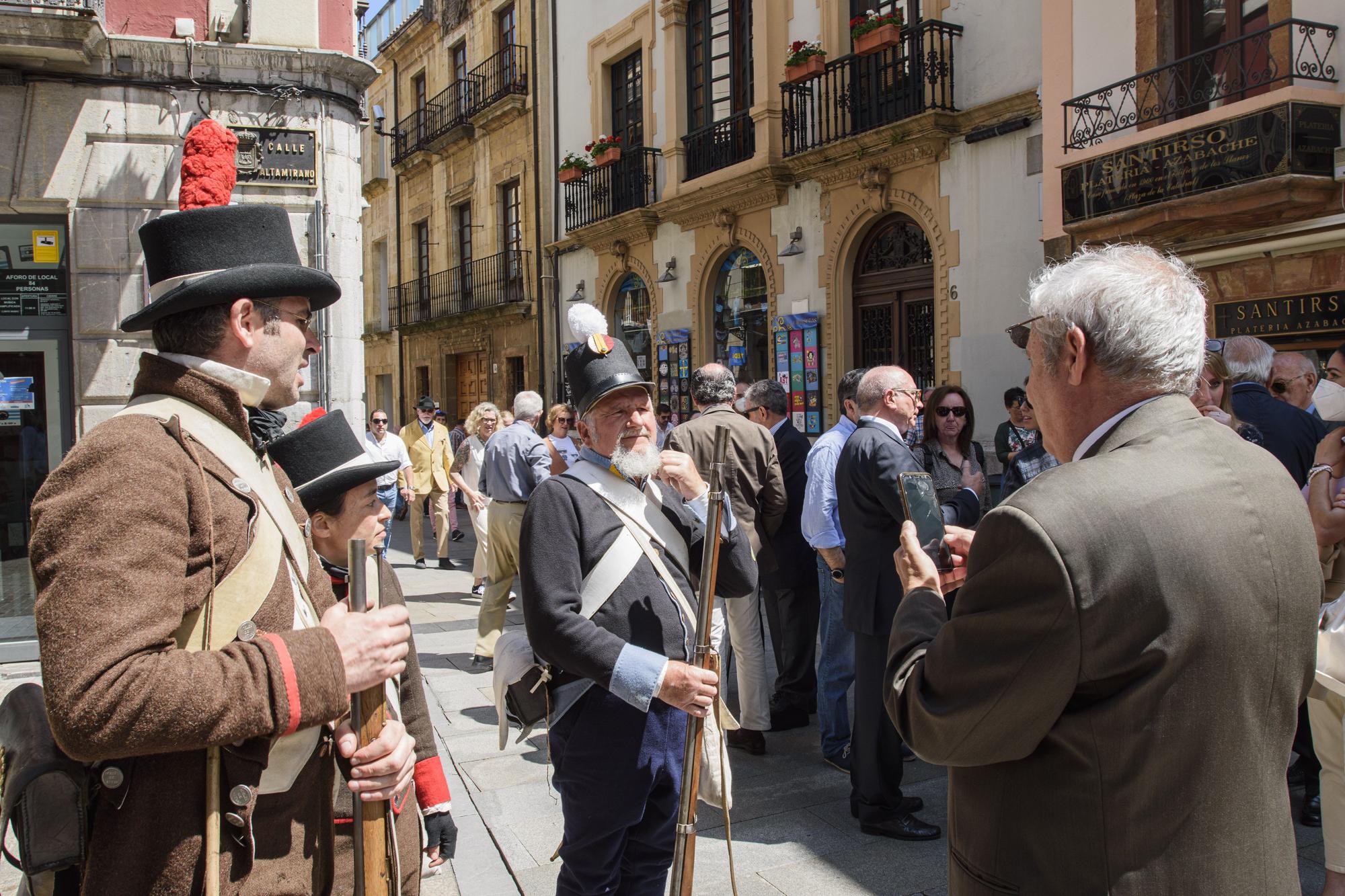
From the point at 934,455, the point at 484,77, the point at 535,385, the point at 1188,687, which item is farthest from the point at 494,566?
the point at 484,77

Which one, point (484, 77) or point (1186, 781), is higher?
point (484, 77)

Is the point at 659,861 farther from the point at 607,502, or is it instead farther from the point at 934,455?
the point at 934,455

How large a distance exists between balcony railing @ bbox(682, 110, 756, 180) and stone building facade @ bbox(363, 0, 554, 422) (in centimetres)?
493

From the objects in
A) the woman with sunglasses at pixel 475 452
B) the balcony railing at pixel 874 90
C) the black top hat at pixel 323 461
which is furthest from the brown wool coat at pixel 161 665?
the balcony railing at pixel 874 90

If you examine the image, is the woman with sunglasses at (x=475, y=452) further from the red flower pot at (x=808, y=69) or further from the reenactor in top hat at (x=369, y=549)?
the reenactor in top hat at (x=369, y=549)

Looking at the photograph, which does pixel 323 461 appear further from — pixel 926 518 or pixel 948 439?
pixel 948 439

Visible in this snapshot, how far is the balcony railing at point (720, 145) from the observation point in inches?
579

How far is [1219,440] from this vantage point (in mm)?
1706

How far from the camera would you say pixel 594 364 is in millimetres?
2984

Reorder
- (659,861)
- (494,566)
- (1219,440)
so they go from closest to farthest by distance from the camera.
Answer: (1219,440)
(659,861)
(494,566)

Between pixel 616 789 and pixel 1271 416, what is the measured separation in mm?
3403

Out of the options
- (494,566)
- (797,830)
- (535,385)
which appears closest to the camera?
(797,830)

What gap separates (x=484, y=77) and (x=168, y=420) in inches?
861

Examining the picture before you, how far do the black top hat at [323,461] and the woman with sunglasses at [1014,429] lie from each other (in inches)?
277
